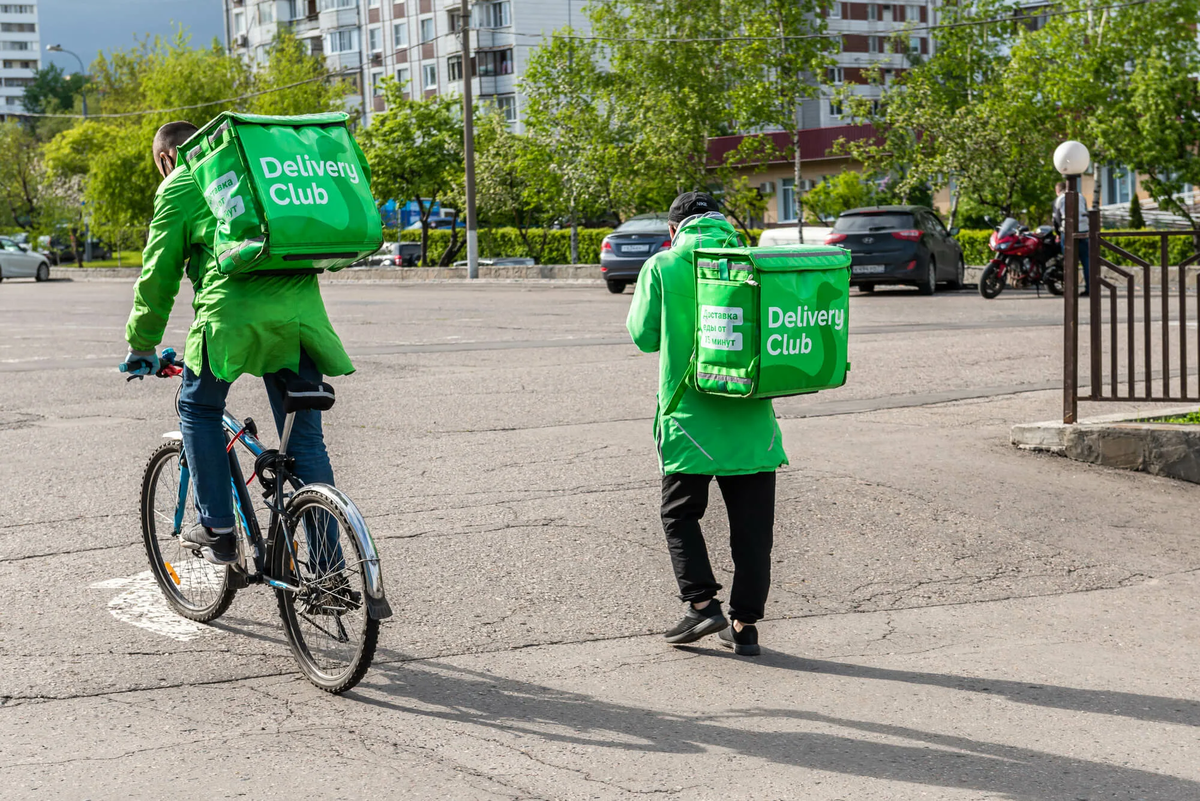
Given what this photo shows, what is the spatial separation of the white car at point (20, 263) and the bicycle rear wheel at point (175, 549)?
145 feet

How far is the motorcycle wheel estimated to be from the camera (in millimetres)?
23094

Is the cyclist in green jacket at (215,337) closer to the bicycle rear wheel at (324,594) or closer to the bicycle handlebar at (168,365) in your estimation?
the bicycle handlebar at (168,365)

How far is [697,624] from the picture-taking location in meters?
5.04

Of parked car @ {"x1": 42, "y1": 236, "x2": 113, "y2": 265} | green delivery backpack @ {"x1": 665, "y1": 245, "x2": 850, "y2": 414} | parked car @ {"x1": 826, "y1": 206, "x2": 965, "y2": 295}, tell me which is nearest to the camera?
green delivery backpack @ {"x1": 665, "y1": 245, "x2": 850, "y2": 414}

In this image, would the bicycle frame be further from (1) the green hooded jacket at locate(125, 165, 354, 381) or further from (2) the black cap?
(2) the black cap

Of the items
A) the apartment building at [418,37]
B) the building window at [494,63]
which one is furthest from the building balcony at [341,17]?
the building window at [494,63]

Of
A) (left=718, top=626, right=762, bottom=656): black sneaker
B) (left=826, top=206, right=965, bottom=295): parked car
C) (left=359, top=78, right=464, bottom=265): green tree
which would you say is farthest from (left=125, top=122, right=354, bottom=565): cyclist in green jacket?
(left=359, top=78, right=464, bottom=265): green tree

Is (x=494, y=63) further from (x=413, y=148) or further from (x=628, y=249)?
(x=628, y=249)

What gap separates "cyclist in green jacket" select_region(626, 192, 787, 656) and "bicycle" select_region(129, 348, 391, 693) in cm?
106

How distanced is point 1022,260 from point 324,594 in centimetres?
2055

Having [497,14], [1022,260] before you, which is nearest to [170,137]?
[1022,260]

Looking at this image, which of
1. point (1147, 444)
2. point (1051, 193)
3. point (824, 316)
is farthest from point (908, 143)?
point (824, 316)

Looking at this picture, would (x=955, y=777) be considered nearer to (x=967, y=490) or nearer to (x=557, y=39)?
(x=967, y=490)

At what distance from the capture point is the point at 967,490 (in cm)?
775
